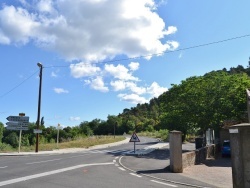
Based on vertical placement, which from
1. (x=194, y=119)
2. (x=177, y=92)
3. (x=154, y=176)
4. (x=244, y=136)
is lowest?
(x=154, y=176)

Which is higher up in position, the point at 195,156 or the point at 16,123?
the point at 16,123

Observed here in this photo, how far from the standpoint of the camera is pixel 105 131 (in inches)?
3910

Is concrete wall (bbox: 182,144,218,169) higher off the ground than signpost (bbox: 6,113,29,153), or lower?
lower

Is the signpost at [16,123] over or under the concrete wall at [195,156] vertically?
over

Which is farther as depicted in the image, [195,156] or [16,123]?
[16,123]

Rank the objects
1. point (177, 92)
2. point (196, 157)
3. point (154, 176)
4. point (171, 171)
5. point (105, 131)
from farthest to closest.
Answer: point (105, 131) < point (177, 92) < point (196, 157) < point (171, 171) < point (154, 176)

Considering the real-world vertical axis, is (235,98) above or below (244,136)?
above

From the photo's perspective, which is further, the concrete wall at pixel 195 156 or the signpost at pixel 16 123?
the signpost at pixel 16 123

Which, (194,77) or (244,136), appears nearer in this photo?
(244,136)

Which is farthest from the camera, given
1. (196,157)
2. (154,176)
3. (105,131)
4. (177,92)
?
(105,131)

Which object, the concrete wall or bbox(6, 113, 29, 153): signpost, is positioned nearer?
the concrete wall

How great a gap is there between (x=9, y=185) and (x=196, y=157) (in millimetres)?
13641

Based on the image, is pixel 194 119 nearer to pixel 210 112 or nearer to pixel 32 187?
pixel 210 112

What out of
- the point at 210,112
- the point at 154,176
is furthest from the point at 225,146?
the point at 154,176
